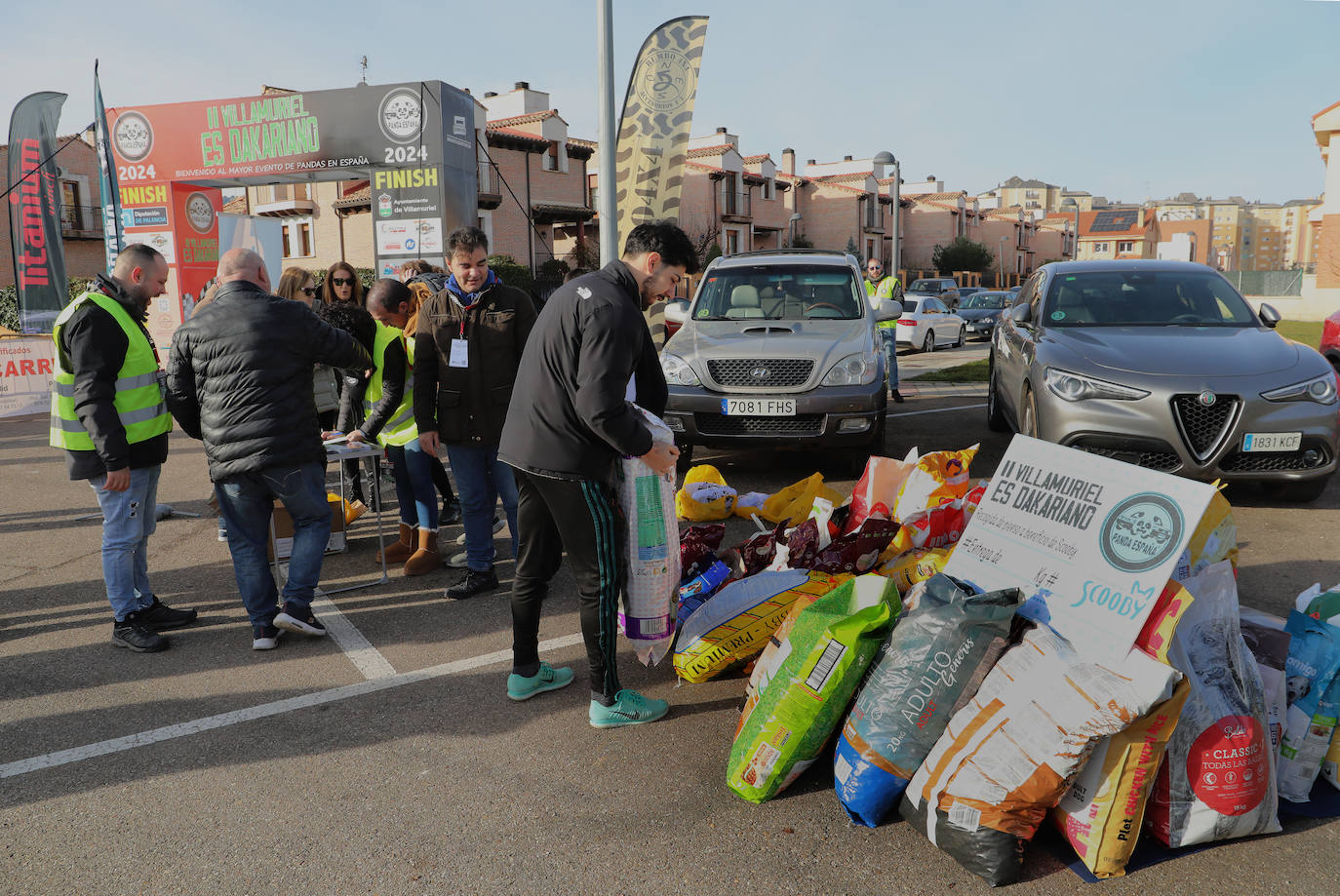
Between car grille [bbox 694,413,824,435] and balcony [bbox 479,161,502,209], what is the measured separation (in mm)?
26463

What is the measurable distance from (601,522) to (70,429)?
2.77 meters

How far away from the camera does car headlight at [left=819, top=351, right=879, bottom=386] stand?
698 cm

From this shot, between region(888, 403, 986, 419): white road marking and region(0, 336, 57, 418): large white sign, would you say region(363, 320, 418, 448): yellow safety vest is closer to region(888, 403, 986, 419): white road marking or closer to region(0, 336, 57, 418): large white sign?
region(888, 403, 986, 419): white road marking

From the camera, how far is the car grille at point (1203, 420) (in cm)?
570

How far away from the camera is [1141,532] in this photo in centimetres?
274

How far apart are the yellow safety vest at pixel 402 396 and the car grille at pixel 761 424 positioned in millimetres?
2423

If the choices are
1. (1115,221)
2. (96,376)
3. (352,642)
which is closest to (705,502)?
(352,642)

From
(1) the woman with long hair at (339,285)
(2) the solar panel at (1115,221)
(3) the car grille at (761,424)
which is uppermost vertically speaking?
(2) the solar panel at (1115,221)

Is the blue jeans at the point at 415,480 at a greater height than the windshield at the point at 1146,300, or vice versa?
the windshield at the point at 1146,300

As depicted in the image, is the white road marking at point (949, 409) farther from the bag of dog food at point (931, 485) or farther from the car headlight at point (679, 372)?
the bag of dog food at point (931, 485)

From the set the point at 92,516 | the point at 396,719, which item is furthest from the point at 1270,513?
the point at 92,516

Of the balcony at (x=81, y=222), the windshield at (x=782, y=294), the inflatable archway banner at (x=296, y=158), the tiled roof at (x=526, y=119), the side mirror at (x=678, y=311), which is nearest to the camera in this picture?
the windshield at (x=782, y=294)

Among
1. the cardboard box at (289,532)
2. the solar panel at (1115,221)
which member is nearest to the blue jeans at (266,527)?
the cardboard box at (289,532)

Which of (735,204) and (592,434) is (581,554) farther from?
→ (735,204)
